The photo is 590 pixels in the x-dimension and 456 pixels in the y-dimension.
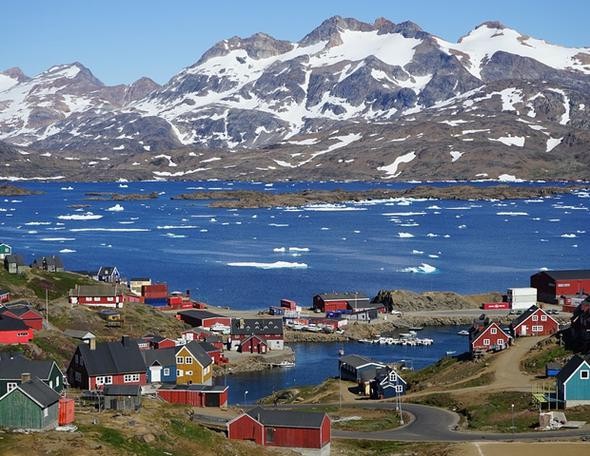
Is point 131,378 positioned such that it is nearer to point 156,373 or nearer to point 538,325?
point 156,373

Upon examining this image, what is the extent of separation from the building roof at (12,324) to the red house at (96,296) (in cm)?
1651

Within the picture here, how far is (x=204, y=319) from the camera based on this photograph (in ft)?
A: 232

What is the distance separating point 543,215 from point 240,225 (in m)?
56.3

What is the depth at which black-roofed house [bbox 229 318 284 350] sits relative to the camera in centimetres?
6662

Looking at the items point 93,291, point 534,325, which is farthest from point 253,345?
point 534,325

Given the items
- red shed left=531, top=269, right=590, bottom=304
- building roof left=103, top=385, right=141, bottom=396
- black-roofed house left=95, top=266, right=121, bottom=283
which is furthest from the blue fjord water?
building roof left=103, top=385, right=141, bottom=396

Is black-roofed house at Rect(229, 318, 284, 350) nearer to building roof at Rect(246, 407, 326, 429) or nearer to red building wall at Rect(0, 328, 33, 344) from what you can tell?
red building wall at Rect(0, 328, 33, 344)

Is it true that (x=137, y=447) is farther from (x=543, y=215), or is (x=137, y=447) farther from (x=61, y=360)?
(x=543, y=215)

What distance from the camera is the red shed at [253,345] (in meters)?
65.4

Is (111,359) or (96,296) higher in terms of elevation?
(96,296)

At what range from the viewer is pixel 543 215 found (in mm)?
188250

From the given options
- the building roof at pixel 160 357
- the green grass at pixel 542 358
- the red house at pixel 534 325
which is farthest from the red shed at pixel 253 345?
the green grass at pixel 542 358

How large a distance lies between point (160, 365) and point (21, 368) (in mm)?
12627

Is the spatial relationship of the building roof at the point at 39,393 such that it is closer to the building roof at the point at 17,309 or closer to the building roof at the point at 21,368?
the building roof at the point at 21,368
